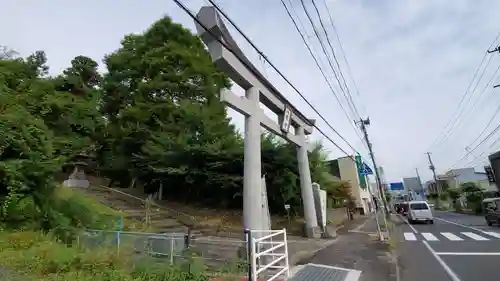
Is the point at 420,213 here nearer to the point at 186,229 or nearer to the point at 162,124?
the point at 186,229

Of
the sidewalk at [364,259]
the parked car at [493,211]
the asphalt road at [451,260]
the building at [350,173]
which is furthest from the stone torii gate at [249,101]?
the building at [350,173]

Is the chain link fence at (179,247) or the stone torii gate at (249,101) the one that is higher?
the stone torii gate at (249,101)

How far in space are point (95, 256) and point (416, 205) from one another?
927 inches

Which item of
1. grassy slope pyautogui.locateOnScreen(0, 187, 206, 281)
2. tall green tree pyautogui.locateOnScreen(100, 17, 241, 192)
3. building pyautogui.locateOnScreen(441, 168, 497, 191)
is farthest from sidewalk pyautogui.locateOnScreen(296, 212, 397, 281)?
building pyautogui.locateOnScreen(441, 168, 497, 191)

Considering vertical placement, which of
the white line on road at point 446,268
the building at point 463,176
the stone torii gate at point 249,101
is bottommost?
the white line on road at point 446,268

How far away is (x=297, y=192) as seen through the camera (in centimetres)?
1636

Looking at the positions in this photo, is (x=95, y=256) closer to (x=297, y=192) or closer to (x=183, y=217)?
(x=183, y=217)

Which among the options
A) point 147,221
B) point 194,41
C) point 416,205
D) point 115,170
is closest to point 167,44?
point 194,41

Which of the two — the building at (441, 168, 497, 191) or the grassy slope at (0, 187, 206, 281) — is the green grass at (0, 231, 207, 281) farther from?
the building at (441, 168, 497, 191)

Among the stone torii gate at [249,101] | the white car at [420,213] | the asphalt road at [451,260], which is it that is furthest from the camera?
the white car at [420,213]

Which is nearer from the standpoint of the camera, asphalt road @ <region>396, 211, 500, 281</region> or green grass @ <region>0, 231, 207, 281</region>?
green grass @ <region>0, 231, 207, 281</region>

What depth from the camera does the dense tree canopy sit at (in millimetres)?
14906

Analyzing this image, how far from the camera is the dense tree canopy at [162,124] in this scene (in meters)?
14.9

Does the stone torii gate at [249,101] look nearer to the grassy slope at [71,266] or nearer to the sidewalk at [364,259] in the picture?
the sidewalk at [364,259]
